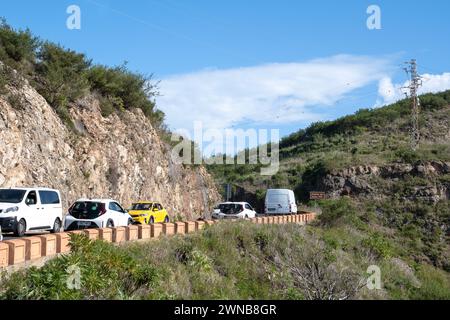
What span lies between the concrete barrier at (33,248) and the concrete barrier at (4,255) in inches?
33.0

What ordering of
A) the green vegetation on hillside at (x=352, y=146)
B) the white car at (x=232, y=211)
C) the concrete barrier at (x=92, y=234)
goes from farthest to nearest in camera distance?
1. the green vegetation on hillside at (x=352, y=146)
2. the white car at (x=232, y=211)
3. the concrete barrier at (x=92, y=234)

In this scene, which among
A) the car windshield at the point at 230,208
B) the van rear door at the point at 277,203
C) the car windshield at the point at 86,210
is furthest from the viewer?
the van rear door at the point at 277,203

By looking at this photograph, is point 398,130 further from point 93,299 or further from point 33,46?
point 93,299

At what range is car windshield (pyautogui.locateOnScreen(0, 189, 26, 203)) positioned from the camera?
788 inches

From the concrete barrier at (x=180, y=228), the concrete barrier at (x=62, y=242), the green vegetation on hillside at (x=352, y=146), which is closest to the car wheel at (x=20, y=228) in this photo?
the concrete barrier at (x=62, y=242)

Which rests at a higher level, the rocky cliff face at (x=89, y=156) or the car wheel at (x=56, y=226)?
the rocky cliff face at (x=89, y=156)

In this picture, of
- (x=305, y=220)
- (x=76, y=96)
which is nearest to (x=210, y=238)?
(x=76, y=96)

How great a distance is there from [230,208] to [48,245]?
2226cm

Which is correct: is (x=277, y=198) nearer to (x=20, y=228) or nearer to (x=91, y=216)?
(x=91, y=216)

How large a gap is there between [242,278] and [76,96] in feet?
62.3

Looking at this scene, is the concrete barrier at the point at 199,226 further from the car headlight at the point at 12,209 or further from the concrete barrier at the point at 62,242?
the concrete barrier at the point at 62,242

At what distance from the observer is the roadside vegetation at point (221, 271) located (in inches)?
496

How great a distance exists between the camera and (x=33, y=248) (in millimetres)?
14906

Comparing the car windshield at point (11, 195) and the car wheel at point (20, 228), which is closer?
the car wheel at point (20, 228)
